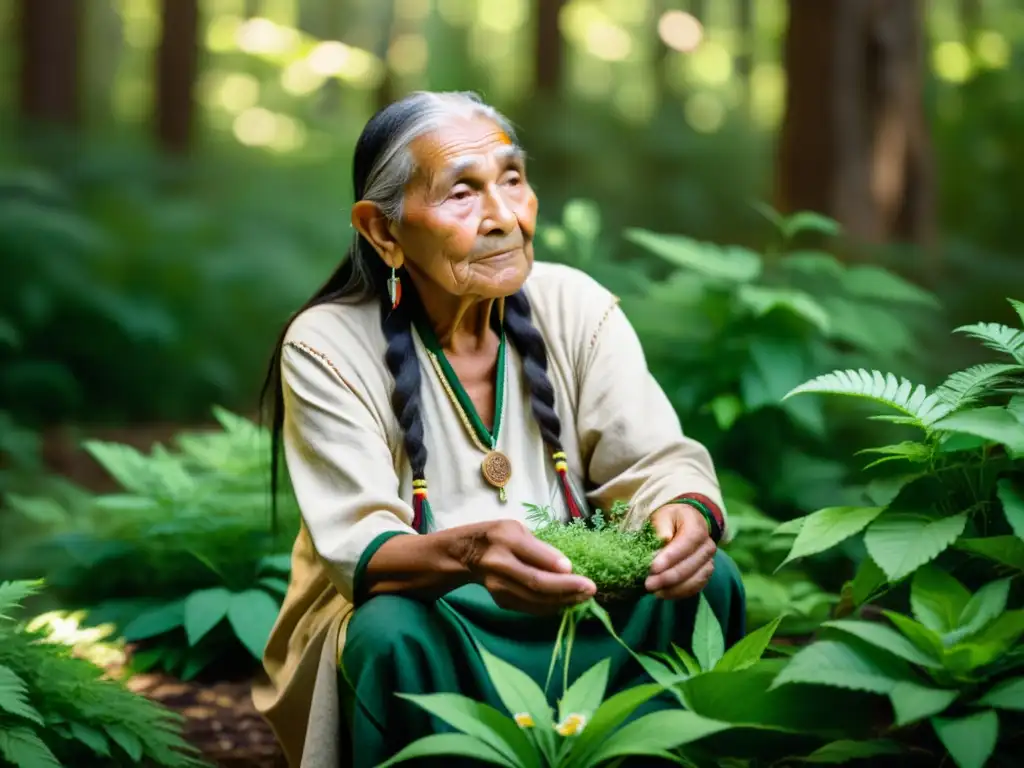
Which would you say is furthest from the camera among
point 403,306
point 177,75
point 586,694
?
point 177,75

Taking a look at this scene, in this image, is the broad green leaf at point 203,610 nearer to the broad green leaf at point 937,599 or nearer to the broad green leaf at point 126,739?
the broad green leaf at point 126,739

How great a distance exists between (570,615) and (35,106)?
11177 mm

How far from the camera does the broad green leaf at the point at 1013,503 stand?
267cm

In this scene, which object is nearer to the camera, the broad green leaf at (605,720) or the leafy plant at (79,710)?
the broad green leaf at (605,720)

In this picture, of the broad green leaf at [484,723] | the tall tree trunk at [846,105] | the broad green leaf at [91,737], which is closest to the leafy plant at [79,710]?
the broad green leaf at [91,737]

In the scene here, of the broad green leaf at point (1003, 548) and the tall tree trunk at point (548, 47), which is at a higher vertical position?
the tall tree trunk at point (548, 47)

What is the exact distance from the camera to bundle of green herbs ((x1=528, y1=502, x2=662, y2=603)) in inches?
109

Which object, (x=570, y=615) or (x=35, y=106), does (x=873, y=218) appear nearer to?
(x=570, y=615)

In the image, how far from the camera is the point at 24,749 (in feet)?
9.89

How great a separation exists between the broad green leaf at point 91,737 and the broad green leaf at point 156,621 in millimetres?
885

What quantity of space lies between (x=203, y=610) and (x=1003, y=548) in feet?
8.67

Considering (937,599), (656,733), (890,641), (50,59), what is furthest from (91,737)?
(50,59)

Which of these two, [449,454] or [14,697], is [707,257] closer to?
[449,454]

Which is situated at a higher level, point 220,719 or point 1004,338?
point 1004,338
